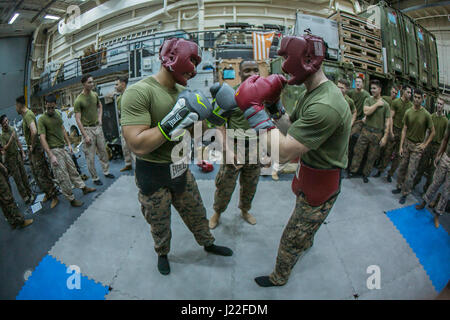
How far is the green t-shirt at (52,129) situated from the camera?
309 cm

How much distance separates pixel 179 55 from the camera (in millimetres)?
1345

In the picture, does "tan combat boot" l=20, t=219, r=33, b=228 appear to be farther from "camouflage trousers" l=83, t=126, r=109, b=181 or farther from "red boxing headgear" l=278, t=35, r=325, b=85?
"red boxing headgear" l=278, t=35, r=325, b=85

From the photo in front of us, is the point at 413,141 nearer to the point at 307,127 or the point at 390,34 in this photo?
the point at 307,127

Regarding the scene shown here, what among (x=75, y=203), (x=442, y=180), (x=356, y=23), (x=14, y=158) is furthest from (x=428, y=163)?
(x=14, y=158)

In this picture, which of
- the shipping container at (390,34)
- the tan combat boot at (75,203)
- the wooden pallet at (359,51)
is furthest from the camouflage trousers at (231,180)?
the shipping container at (390,34)

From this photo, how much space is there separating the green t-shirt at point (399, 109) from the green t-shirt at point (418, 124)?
103 centimetres

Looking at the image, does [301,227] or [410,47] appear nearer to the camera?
[301,227]

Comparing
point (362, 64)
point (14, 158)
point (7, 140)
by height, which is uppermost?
point (362, 64)

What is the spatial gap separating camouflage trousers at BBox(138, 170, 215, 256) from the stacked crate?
560cm

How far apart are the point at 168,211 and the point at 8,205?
8.47 ft

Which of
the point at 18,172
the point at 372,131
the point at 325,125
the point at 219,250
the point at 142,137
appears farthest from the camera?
the point at 372,131

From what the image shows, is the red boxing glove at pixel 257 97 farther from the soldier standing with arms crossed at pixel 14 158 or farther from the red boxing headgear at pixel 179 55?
the soldier standing with arms crossed at pixel 14 158
